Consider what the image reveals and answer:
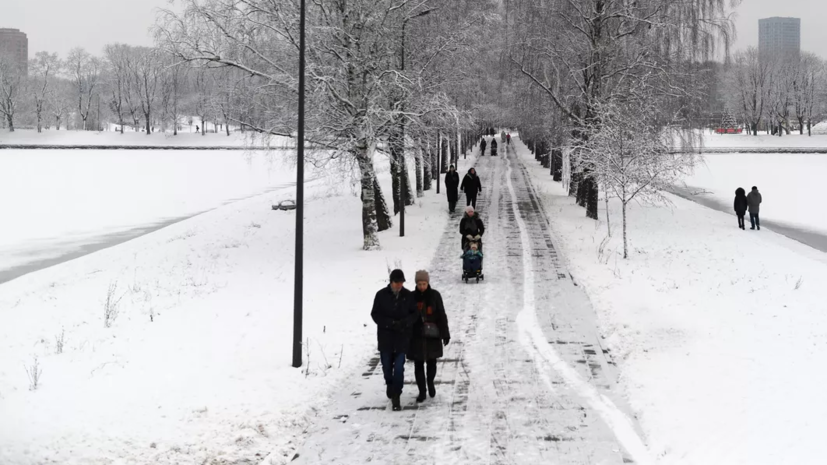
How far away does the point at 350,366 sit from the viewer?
10367 mm

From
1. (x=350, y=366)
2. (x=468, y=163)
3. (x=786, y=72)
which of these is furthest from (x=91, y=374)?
(x=786, y=72)

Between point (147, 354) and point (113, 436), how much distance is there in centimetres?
322

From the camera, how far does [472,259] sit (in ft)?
50.5

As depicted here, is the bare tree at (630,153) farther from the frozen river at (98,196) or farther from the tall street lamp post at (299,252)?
the tall street lamp post at (299,252)

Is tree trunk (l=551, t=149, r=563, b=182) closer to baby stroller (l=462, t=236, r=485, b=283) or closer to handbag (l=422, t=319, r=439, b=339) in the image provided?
baby stroller (l=462, t=236, r=485, b=283)

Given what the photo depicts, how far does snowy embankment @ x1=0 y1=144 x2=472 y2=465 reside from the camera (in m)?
7.75

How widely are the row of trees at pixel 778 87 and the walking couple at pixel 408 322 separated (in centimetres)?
10538

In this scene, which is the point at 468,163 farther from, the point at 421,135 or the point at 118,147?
the point at 118,147

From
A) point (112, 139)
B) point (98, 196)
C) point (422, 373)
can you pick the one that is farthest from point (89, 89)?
point (422, 373)

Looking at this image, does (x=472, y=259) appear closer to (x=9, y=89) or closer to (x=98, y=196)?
(x=98, y=196)

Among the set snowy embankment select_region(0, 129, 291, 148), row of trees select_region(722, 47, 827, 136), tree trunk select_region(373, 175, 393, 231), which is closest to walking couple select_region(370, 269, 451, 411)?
tree trunk select_region(373, 175, 393, 231)

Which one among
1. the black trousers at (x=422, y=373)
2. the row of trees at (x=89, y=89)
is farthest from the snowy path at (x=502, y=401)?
the row of trees at (x=89, y=89)

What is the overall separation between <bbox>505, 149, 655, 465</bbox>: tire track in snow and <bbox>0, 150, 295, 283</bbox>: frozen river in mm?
9472

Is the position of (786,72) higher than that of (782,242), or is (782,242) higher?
(786,72)
